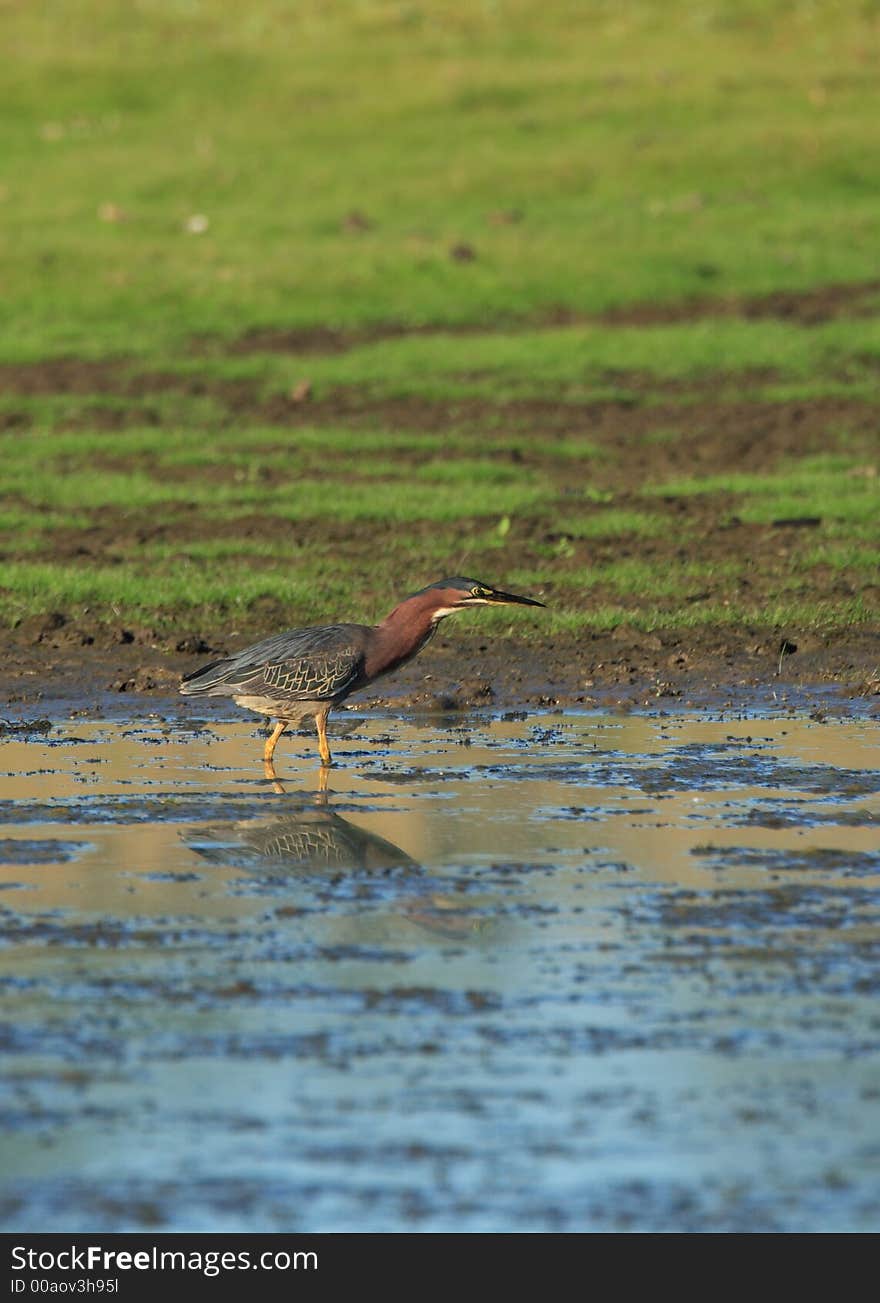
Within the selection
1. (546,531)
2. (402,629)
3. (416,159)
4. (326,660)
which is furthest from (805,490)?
(416,159)

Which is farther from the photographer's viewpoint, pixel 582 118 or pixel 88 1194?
pixel 582 118

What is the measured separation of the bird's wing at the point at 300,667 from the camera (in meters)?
10.4

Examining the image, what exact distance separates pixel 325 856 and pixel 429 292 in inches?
651

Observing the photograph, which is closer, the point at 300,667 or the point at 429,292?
the point at 300,667

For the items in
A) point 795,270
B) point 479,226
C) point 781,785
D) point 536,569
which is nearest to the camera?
point 781,785

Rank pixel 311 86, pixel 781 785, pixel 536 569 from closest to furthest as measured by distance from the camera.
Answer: pixel 781 785 → pixel 536 569 → pixel 311 86

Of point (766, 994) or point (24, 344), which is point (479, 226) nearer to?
point (24, 344)

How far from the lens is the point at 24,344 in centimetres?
2308

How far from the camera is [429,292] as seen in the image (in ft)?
80.6

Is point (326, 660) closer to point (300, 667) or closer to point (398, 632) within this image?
point (300, 667)

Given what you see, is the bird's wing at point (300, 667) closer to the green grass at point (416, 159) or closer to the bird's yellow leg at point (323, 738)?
the bird's yellow leg at point (323, 738)

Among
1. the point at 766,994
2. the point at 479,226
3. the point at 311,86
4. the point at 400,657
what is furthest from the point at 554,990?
the point at 311,86

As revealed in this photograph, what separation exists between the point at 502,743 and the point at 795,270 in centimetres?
1520
